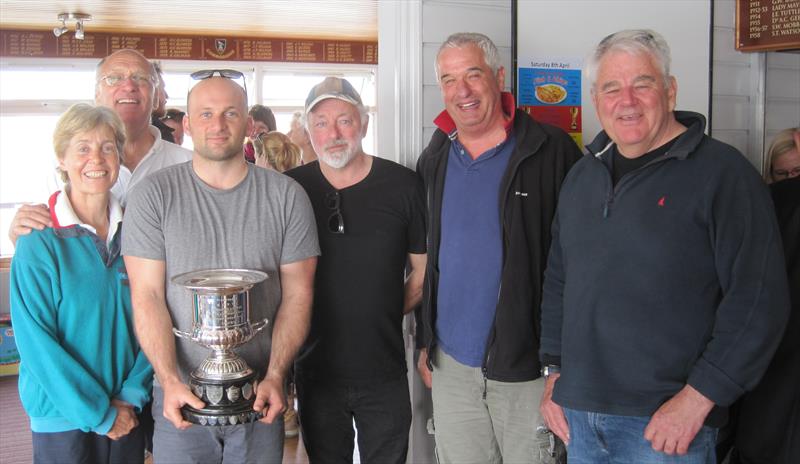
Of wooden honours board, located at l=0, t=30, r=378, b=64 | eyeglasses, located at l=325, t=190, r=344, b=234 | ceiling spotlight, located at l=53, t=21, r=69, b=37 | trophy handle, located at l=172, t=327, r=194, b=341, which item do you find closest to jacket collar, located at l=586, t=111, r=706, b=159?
eyeglasses, located at l=325, t=190, r=344, b=234

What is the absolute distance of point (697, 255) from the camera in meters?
1.63

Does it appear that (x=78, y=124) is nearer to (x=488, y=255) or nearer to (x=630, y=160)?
(x=488, y=255)

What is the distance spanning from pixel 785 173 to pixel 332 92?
1697 mm

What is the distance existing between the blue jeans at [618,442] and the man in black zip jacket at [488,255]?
0.89ft

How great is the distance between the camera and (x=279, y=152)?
11.8ft

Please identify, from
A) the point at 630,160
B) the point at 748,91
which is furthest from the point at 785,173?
the point at 630,160

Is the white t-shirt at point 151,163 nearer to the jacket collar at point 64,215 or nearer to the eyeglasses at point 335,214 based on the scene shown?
the jacket collar at point 64,215

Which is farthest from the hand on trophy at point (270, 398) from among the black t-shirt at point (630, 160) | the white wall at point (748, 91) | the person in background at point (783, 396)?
the white wall at point (748, 91)

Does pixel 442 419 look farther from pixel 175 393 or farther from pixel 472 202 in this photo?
pixel 175 393

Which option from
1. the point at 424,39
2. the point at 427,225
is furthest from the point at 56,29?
the point at 427,225

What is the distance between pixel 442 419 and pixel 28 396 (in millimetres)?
1235

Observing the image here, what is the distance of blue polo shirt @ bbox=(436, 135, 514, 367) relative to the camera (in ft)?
6.81

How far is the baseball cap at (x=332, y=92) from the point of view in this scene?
2.22m

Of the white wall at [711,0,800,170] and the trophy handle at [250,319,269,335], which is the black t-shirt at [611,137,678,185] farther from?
the white wall at [711,0,800,170]
